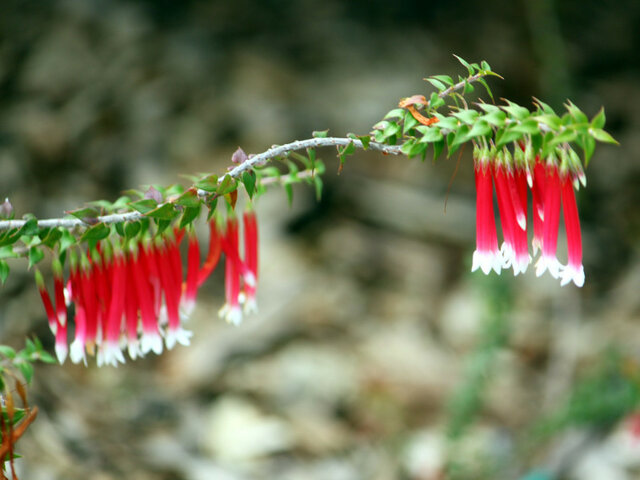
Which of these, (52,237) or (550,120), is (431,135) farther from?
(52,237)

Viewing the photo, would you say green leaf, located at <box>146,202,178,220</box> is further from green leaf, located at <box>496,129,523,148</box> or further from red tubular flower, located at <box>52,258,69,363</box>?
green leaf, located at <box>496,129,523,148</box>

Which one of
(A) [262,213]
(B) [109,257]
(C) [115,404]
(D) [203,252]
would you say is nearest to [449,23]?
(A) [262,213]

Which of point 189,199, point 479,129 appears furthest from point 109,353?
point 479,129

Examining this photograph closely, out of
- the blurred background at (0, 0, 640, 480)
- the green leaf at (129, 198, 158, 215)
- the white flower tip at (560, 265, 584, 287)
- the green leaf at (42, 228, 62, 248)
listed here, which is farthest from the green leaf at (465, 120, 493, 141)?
the blurred background at (0, 0, 640, 480)

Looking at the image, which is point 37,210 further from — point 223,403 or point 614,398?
point 614,398

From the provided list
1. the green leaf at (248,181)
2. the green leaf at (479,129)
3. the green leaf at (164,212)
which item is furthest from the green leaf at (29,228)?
the green leaf at (479,129)

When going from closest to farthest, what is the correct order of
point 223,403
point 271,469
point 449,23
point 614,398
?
point 614,398 < point 271,469 < point 223,403 < point 449,23

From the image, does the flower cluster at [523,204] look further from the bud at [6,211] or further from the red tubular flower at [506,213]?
the bud at [6,211]
